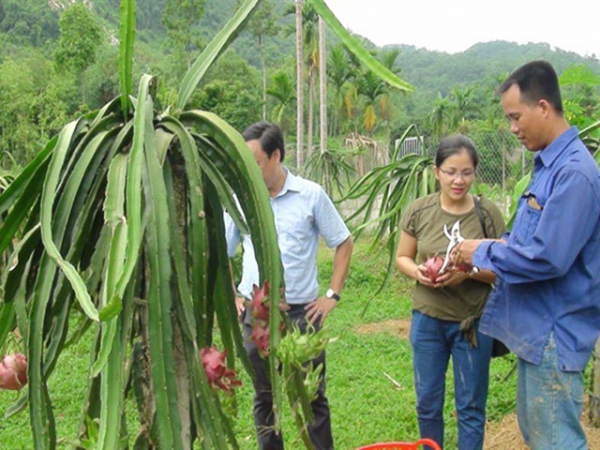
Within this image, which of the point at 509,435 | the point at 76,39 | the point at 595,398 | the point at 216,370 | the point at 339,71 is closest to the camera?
the point at 216,370

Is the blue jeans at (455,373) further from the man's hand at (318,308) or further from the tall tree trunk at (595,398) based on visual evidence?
the tall tree trunk at (595,398)

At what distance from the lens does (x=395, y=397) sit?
12.9 feet

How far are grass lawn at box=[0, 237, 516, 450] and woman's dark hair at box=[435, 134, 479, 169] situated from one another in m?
0.99

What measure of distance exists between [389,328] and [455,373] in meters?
3.09

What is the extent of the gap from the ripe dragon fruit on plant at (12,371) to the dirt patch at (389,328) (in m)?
4.35

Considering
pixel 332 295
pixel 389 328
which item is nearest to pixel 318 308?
pixel 332 295

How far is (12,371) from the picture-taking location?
1.23 m

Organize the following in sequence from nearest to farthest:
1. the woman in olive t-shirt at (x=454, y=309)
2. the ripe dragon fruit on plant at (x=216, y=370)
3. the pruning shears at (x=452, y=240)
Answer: the ripe dragon fruit on plant at (x=216, y=370), the pruning shears at (x=452, y=240), the woman in olive t-shirt at (x=454, y=309)

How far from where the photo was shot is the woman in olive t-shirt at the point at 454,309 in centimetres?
247

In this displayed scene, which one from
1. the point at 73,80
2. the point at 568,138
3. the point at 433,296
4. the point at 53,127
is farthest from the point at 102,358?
the point at 73,80

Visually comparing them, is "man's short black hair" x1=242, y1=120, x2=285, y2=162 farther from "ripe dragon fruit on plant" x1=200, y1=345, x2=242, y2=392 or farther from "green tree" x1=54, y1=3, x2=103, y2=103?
"green tree" x1=54, y1=3, x2=103, y2=103

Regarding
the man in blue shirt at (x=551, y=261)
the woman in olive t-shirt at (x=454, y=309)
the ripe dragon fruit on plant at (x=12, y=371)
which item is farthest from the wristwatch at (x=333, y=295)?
the ripe dragon fruit on plant at (x=12, y=371)

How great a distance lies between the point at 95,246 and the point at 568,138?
1375mm

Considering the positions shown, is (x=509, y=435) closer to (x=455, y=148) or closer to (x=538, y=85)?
(x=455, y=148)
